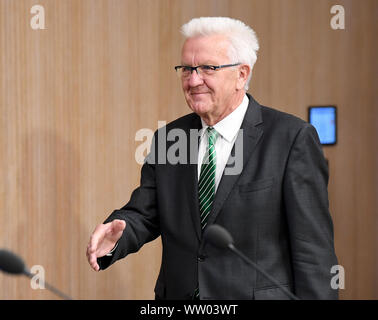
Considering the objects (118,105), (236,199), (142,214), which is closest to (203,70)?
(236,199)

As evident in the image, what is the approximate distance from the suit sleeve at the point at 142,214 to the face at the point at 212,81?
29 centimetres

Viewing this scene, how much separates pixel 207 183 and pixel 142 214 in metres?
0.28

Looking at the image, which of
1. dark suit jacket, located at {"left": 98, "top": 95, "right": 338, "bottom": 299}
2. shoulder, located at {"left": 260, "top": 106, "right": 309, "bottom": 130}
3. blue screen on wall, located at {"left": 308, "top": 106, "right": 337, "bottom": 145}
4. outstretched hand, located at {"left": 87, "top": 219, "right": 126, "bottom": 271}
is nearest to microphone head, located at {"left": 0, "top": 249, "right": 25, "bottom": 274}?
outstretched hand, located at {"left": 87, "top": 219, "right": 126, "bottom": 271}

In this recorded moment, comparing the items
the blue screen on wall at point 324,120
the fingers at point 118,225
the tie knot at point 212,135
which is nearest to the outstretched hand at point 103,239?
the fingers at point 118,225

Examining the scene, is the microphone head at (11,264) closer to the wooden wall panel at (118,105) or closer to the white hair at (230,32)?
the white hair at (230,32)

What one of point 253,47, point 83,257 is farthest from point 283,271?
point 83,257

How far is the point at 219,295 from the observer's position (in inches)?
76.0

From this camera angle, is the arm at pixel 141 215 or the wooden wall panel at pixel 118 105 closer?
the arm at pixel 141 215

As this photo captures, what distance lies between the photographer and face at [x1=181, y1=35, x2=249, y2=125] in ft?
6.42

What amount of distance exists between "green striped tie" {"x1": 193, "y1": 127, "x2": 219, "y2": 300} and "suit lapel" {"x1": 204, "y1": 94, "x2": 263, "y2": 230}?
4cm

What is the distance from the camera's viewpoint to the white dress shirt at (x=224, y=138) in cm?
201

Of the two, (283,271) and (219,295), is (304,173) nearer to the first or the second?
(283,271)

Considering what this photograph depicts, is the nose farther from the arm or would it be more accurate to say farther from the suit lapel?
the arm
